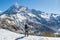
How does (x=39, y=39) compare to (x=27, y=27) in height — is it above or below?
below

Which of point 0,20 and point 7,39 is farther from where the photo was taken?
point 0,20

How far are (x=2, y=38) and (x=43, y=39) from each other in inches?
229

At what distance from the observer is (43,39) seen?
22.1 metres

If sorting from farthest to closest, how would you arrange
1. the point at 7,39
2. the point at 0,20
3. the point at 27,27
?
the point at 0,20
the point at 27,27
the point at 7,39

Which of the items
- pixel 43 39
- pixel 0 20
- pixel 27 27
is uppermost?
pixel 0 20

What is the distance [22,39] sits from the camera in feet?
70.9

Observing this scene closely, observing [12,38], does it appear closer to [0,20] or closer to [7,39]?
[7,39]

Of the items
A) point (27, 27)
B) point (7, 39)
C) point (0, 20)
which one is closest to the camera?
point (7, 39)

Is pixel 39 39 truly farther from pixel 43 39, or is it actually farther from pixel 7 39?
pixel 7 39

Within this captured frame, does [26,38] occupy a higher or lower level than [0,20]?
lower

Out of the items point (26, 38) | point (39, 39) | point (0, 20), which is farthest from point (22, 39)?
point (0, 20)

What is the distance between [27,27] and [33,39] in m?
3.05

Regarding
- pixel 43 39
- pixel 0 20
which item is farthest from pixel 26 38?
pixel 0 20

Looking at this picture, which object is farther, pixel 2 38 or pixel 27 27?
pixel 27 27
